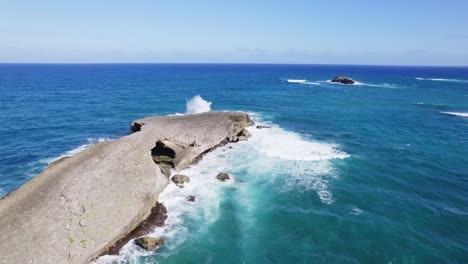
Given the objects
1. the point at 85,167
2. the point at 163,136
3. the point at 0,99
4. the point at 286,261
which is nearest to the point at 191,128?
the point at 163,136

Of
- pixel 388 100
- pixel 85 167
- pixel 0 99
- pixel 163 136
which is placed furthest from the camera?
pixel 388 100

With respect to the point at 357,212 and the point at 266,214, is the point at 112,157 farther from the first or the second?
the point at 357,212

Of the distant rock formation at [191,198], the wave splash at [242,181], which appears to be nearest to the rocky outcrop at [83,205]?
the wave splash at [242,181]

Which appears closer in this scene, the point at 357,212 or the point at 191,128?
the point at 357,212

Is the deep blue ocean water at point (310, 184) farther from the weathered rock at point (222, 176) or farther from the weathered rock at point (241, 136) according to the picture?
the weathered rock at point (241, 136)

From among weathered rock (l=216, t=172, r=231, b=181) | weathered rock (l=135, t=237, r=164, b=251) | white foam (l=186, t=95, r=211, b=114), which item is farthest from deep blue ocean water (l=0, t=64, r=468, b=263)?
white foam (l=186, t=95, r=211, b=114)

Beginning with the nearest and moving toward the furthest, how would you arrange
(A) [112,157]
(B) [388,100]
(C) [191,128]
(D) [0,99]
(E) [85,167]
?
(E) [85,167]
(A) [112,157]
(C) [191,128]
(D) [0,99]
(B) [388,100]
